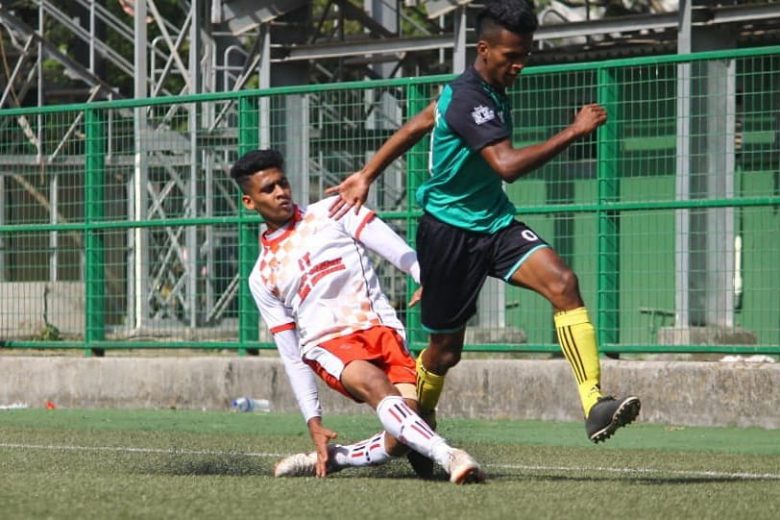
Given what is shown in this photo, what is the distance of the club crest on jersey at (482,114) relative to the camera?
7281mm

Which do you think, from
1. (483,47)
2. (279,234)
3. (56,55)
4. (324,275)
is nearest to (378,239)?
(324,275)

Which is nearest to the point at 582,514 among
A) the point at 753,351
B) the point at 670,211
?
the point at 753,351

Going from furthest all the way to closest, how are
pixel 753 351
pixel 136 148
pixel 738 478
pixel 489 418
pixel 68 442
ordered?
pixel 136 148, pixel 489 418, pixel 753 351, pixel 68 442, pixel 738 478

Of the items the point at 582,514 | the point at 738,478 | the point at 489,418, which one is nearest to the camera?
the point at 582,514

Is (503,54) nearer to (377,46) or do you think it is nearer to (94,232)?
(94,232)

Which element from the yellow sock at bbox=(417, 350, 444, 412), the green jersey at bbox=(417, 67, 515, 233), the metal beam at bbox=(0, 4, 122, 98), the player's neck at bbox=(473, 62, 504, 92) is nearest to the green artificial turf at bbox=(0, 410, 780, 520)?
the yellow sock at bbox=(417, 350, 444, 412)

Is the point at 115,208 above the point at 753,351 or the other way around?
above

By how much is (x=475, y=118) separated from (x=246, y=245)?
7.30m

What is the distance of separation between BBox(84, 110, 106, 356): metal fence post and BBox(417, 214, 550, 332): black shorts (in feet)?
26.2

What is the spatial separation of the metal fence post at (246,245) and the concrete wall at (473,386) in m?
0.48

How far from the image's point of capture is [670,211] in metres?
12.8

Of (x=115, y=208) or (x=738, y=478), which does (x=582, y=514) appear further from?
(x=115, y=208)

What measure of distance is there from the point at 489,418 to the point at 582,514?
6737mm

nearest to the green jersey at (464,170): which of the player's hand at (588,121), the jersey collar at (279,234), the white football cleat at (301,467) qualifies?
the player's hand at (588,121)
